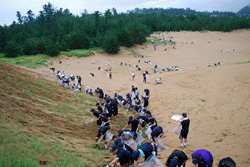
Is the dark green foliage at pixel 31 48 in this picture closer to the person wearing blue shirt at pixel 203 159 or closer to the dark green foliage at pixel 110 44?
the dark green foliage at pixel 110 44

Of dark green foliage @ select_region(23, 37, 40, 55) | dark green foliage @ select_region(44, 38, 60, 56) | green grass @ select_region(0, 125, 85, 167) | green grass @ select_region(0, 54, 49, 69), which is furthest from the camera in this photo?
dark green foliage @ select_region(23, 37, 40, 55)

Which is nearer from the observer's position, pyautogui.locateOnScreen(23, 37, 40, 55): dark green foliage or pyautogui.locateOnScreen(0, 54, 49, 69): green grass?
pyautogui.locateOnScreen(0, 54, 49, 69): green grass

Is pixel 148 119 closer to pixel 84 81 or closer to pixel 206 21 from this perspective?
pixel 84 81

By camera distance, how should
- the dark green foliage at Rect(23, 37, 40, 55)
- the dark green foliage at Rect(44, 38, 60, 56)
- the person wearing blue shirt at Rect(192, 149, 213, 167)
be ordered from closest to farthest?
the person wearing blue shirt at Rect(192, 149, 213, 167)
the dark green foliage at Rect(44, 38, 60, 56)
the dark green foliage at Rect(23, 37, 40, 55)

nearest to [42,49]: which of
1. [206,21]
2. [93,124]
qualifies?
[93,124]

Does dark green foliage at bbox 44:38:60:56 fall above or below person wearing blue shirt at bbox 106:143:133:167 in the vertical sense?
above

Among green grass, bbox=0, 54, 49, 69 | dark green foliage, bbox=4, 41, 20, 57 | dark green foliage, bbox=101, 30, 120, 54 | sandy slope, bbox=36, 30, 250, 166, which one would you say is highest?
dark green foliage, bbox=101, 30, 120, 54

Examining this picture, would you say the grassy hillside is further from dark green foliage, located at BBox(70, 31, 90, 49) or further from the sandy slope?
dark green foliage, located at BBox(70, 31, 90, 49)

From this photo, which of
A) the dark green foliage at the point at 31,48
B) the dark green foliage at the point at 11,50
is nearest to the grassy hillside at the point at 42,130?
the dark green foliage at the point at 11,50

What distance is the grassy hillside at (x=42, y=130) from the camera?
4683 mm

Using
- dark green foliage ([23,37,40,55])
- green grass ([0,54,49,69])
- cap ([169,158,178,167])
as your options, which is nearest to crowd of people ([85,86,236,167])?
cap ([169,158,178,167])

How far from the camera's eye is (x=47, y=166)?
4461 mm

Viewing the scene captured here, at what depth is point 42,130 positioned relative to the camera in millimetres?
6180

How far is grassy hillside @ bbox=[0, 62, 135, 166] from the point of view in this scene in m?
4.68
